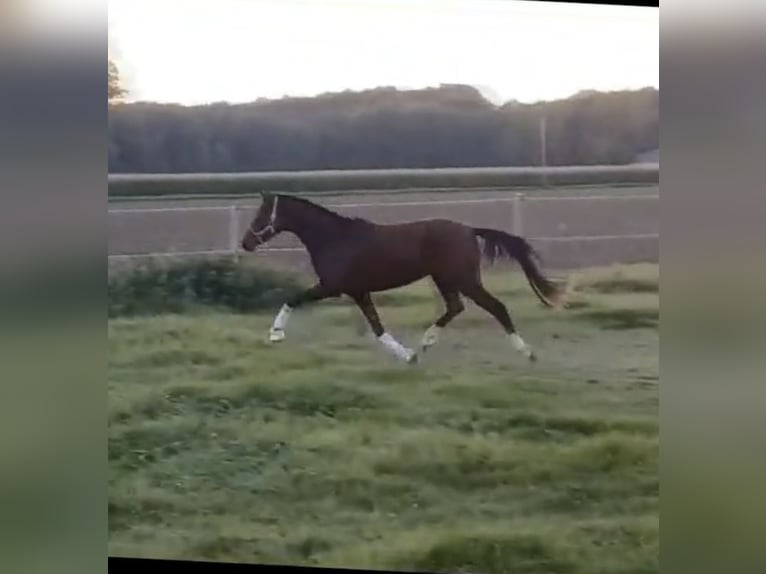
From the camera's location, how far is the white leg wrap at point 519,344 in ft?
5.13

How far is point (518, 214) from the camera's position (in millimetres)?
1543

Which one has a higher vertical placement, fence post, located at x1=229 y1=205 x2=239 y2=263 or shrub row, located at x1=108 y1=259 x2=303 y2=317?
fence post, located at x1=229 y1=205 x2=239 y2=263

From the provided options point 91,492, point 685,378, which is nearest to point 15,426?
point 91,492

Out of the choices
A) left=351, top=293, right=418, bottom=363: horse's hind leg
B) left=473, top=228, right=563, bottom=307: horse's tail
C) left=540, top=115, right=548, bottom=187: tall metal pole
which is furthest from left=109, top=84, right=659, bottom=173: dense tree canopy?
left=351, top=293, right=418, bottom=363: horse's hind leg

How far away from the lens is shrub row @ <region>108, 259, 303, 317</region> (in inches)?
64.1

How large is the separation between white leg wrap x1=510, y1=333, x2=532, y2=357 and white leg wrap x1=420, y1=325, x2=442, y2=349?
0.44 feet

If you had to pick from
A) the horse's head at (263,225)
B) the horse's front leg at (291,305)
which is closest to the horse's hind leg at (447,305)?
the horse's front leg at (291,305)

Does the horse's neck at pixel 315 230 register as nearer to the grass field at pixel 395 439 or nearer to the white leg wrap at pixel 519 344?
the grass field at pixel 395 439

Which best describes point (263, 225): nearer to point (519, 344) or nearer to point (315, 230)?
point (315, 230)

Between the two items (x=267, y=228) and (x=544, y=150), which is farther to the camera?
(x=267, y=228)

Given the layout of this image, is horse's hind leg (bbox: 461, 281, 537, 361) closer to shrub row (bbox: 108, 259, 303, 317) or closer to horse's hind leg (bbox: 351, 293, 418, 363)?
horse's hind leg (bbox: 351, 293, 418, 363)

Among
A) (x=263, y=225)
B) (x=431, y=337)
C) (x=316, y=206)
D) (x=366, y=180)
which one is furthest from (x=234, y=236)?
(x=431, y=337)

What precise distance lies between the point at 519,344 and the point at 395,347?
0.74 ft

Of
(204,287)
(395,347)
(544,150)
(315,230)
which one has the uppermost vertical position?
(544,150)
